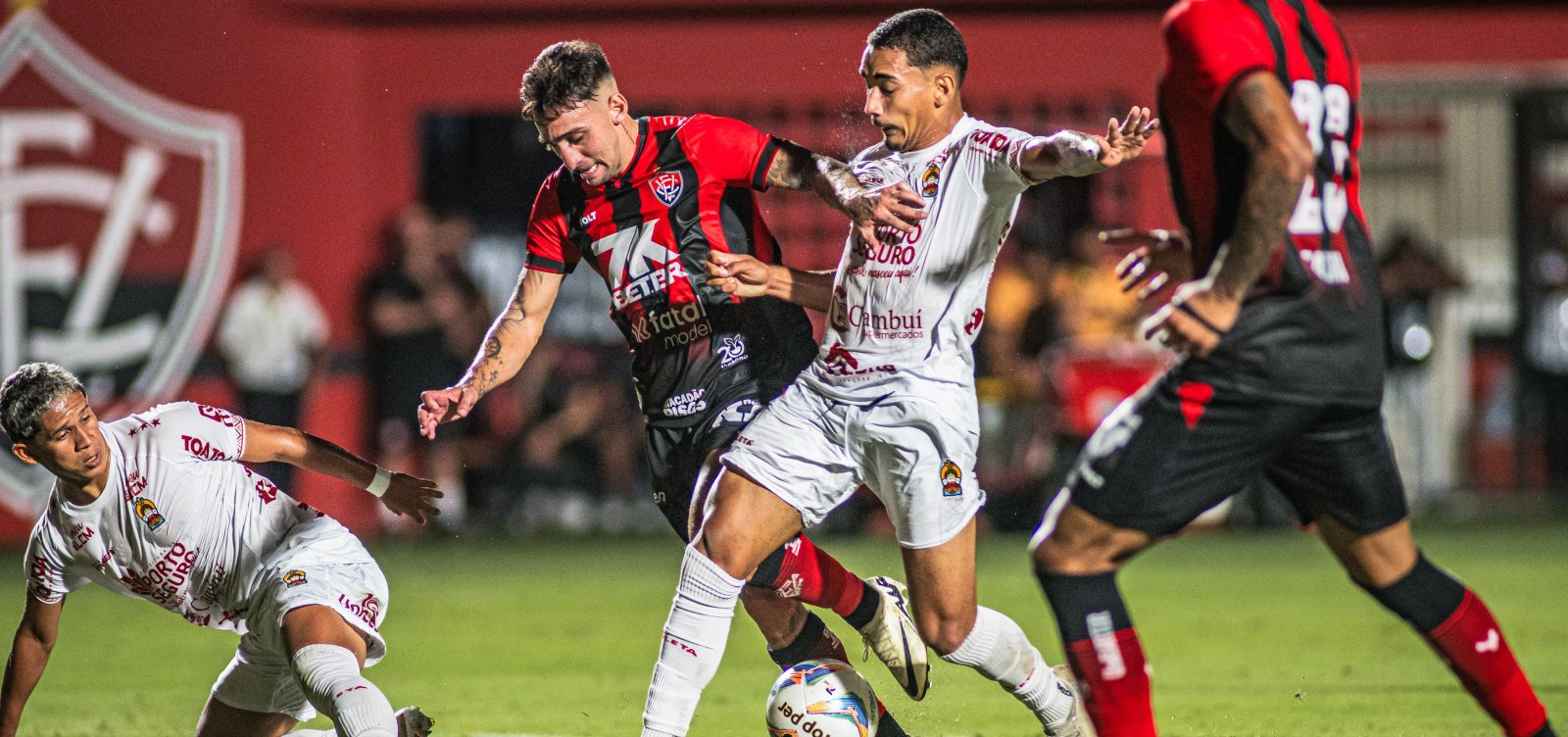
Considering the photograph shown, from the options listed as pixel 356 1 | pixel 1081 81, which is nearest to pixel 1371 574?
pixel 1081 81

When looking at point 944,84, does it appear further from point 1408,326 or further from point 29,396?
point 1408,326

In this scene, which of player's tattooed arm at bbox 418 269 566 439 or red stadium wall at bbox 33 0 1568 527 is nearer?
player's tattooed arm at bbox 418 269 566 439

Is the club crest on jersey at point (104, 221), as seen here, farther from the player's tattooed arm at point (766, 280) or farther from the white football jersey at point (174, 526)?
the player's tattooed arm at point (766, 280)

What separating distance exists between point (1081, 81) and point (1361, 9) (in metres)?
2.35

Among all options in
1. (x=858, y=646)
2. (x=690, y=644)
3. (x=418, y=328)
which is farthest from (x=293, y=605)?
(x=418, y=328)

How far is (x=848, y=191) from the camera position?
16.5 feet

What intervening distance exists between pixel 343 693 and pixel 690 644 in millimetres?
945

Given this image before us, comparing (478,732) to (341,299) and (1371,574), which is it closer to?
(1371,574)

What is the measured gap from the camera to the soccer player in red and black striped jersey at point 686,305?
541cm

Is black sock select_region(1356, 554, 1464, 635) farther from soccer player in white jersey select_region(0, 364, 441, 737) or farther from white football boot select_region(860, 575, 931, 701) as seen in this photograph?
soccer player in white jersey select_region(0, 364, 441, 737)

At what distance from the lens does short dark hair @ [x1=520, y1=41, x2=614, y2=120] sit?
17.0 ft

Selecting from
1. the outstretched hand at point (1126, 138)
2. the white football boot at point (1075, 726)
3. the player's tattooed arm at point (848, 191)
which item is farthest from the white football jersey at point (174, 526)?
the outstretched hand at point (1126, 138)

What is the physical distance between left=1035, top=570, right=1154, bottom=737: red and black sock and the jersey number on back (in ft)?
3.24

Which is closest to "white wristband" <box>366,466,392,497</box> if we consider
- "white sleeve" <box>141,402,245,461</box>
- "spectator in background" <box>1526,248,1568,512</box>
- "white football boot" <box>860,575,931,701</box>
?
"white sleeve" <box>141,402,245,461</box>
